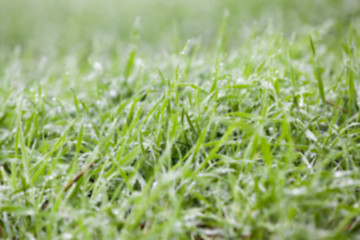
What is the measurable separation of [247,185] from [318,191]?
0.20 meters

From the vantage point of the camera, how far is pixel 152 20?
156 inches

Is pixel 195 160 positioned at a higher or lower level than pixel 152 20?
lower

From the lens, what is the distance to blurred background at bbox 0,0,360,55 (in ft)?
10.4

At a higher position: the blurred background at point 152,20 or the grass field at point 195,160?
the blurred background at point 152,20

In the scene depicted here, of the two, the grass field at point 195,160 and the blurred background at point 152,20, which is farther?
the blurred background at point 152,20

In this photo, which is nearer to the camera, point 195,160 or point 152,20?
point 195,160

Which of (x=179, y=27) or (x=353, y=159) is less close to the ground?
(x=179, y=27)

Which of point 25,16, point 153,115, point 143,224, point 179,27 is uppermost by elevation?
point 25,16

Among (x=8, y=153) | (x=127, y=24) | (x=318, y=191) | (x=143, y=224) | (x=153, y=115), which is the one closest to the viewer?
(x=318, y=191)

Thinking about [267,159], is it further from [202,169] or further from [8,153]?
[8,153]

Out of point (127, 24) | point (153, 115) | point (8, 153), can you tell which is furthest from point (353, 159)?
point (127, 24)

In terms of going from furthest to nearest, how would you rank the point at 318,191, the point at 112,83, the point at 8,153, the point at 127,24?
the point at 127,24 → the point at 112,83 → the point at 8,153 → the point at 318,191

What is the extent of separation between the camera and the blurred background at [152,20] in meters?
3.18

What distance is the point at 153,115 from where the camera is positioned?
48.4 inches
